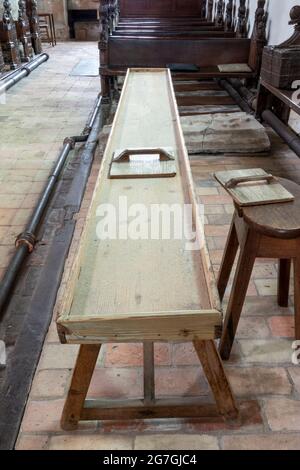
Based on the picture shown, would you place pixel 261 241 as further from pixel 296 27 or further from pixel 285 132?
pixel 296 27

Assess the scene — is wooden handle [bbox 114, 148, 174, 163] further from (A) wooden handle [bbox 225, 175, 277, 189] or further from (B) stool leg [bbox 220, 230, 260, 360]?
(B) stool leg [bbox 220, 230, 260, 360]

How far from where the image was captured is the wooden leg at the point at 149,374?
132cm

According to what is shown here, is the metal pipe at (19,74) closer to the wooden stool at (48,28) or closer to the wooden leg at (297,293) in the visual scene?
the wooden stool at (48,28)

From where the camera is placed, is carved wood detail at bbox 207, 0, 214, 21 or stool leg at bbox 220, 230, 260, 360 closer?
stool leg at bbox 220, 230, 260, 360

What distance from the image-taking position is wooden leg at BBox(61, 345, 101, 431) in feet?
3.77

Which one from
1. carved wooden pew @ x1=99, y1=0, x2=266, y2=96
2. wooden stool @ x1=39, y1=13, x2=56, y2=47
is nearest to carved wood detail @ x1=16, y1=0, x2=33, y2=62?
wooden stool @ x1=39, y1=13, x2=56, y2=47

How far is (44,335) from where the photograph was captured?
68.2 inches

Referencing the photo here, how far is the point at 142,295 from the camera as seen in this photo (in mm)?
1038

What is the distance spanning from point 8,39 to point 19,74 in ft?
3.13

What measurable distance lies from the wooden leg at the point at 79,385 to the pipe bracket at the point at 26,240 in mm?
1266

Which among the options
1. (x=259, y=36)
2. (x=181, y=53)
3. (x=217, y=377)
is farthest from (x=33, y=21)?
(x=217, y=377)

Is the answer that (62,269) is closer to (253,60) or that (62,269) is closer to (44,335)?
(44,335)

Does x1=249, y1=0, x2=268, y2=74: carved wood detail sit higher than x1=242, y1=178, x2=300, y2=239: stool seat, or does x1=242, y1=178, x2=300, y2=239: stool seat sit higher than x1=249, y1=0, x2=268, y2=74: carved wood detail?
x1=249, y1=0, x2=268, y2=74: carved wood detail
